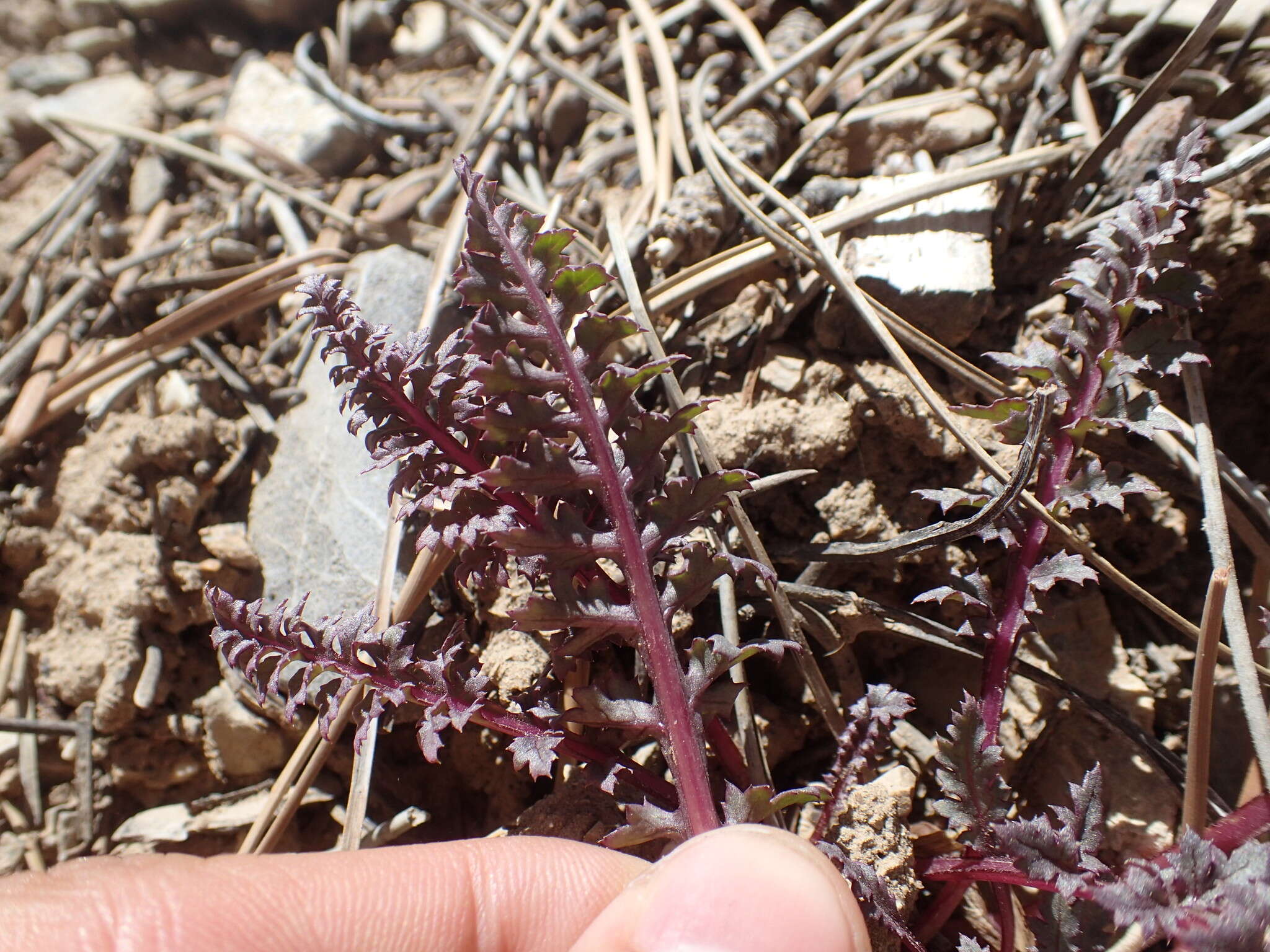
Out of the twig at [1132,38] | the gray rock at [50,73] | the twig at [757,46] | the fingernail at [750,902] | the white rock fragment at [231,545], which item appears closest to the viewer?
the fingernail at [750,902]

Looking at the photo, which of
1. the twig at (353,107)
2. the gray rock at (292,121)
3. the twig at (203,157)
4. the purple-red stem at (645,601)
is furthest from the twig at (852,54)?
the gray rock at (292,121)

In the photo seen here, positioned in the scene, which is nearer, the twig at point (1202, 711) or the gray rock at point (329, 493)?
the twig at point (1202, 711)

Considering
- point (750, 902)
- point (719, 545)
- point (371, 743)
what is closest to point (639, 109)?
point (719, 545)

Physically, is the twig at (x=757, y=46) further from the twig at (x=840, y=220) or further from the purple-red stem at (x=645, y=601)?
the purple-red stem at (x=645, y=601)

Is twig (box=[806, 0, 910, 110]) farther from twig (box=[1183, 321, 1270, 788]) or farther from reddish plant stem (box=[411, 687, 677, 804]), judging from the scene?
reddish plant stem (box=[411, 687, 677, 804])

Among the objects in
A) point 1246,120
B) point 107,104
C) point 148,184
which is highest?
point 107,104

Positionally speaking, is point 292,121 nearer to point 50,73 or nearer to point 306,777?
point 50,73

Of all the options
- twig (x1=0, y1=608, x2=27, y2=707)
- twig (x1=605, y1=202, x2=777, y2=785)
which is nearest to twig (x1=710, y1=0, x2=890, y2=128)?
twig (x1=605, y1=202, x2=777, y2=785)
